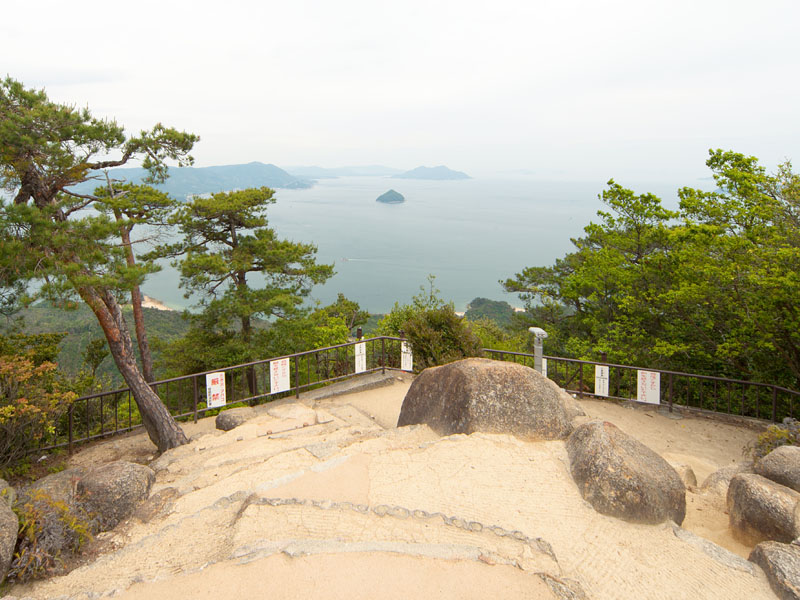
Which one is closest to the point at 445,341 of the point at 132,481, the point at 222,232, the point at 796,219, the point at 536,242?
the point at 132,481

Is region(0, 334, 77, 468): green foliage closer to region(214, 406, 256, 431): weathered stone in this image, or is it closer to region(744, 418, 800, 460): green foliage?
region(214, 406, 256, 431): weathered stone

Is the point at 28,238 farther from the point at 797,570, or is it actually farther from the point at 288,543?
the point at 797,570

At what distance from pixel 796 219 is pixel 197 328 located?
62.3 ft

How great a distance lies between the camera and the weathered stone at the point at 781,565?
158 inches

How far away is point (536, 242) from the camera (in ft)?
372

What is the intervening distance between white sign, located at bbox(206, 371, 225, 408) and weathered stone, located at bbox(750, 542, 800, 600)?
7.91 metres

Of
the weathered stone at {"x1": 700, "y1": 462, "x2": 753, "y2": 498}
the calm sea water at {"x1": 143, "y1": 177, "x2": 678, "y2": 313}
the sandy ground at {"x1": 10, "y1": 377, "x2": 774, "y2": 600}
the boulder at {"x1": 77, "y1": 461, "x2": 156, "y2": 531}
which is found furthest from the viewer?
the calm sea water at {"x1": 143, "y1": 177, "x2": 678, "y2": 313}

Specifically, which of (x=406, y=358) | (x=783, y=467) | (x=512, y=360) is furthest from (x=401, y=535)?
(x=512, y=360)

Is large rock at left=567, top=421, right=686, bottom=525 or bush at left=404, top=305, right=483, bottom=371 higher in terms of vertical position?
bush at left=404, top=305, right=483, bottom=371

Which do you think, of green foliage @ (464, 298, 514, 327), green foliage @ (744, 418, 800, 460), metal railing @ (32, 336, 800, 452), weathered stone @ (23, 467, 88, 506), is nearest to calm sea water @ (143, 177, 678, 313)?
green foliage @ (464, 298, 514, 327)

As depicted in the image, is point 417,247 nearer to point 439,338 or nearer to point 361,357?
→ point 361,357

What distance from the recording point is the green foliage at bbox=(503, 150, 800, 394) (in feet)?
36.8

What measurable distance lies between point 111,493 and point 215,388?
12.6 ft

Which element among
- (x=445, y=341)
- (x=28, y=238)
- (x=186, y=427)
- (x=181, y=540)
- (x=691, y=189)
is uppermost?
(x=691, y=189)
